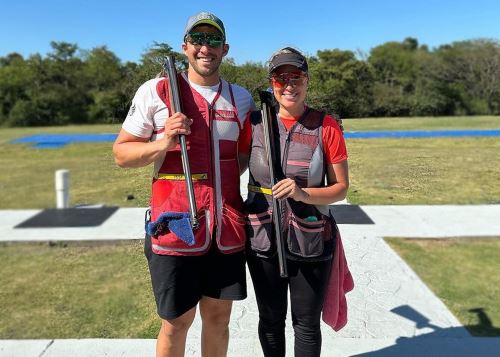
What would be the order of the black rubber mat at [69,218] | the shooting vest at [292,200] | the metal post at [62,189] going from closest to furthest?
the shooting vest at [292,200]
the black rubber mat at [69,218]
the metal post at [62,189]

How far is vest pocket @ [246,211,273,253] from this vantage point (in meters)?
1.89

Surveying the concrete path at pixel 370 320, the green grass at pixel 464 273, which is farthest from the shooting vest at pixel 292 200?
the green grass at pixel 464 273

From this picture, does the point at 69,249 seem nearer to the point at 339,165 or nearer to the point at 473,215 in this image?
the point at 339,165

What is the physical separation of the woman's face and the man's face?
253 mm

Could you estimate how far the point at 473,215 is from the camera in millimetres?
5949

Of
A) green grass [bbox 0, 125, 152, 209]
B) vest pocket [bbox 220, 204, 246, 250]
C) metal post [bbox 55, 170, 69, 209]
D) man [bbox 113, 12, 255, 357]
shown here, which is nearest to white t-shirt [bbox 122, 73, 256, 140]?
man [bbox 113, 12, 255, 357]

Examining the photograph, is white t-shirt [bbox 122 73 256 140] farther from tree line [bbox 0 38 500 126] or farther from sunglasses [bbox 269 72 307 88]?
tree line [bbox 0 38 500 126]

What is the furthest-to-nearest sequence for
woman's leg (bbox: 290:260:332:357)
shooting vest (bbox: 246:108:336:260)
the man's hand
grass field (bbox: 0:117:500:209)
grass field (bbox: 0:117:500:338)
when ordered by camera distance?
grass field (bbox: 0:117:500:209)
grass field (bbox: 0:117:500:338)
woman's leg (bbox: 290:260:332:357)
shooting vest (bbox: 246:108:336:260)
the man's hand

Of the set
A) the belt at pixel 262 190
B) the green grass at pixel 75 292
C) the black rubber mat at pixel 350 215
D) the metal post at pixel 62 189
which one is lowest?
the green grass at pixel 75 292

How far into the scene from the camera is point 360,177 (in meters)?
8.68

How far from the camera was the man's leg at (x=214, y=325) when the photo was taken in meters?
1.99

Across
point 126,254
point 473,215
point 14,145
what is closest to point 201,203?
point 126,254

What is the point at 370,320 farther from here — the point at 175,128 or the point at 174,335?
the point at 175,128

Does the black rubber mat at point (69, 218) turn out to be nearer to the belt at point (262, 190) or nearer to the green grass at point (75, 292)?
the green grass at point (75, 292)
